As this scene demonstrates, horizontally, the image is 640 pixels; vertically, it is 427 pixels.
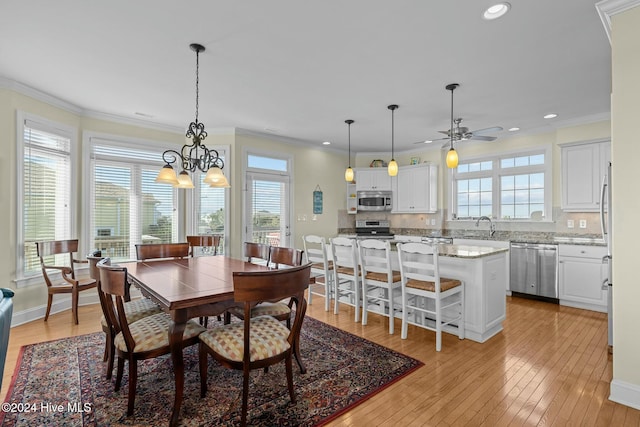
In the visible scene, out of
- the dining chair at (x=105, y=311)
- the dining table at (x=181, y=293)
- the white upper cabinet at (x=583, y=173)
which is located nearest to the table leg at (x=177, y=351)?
the dining table at (x=181, y=293)

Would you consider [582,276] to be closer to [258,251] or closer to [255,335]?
[258,251]

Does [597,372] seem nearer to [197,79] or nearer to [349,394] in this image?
[349,394]

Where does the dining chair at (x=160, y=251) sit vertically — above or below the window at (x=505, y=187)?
below

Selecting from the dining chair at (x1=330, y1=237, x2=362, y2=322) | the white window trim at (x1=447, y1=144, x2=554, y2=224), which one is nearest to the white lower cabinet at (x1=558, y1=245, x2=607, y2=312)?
the white window trim at (x1=447, y1=144, x2=554, y2=224)

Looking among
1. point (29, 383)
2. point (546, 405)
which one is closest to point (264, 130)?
point (29, 383)

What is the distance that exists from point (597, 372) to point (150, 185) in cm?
558

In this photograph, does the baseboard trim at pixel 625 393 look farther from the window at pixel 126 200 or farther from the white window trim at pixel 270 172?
the window at pixel 126 200

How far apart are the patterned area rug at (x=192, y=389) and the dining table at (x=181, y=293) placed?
23 centimetres

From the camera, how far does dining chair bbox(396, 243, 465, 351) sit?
2.89 metres

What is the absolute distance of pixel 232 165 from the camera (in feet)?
16.4

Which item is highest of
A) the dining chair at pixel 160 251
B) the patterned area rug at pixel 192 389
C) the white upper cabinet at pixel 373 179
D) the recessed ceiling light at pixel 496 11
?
the recessed ceiling light at pixel 496 11

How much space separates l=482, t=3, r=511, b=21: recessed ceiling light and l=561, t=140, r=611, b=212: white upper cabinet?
3.28 meters

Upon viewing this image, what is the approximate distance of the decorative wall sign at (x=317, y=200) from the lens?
6.22 m

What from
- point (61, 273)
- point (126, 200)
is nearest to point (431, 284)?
point (126, 200)
